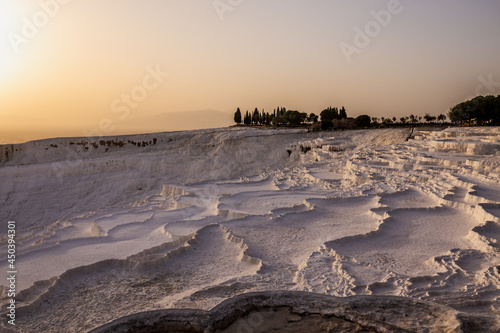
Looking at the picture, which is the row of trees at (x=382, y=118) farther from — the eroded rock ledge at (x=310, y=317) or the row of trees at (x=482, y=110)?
the eroded rock ledge at (x=310, y=317)

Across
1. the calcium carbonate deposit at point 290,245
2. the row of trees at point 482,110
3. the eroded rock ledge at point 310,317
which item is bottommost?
the eroded rock ledge at point 310,317

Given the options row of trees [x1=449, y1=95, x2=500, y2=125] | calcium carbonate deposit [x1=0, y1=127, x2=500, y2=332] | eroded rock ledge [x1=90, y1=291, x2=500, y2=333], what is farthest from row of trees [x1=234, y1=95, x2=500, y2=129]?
eroded rock ledge [x1=90, y1=291, x2=500, y2=333]

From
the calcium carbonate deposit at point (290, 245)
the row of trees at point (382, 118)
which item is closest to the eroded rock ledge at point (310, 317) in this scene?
the calcium carbonate deposit at point (290, 245)

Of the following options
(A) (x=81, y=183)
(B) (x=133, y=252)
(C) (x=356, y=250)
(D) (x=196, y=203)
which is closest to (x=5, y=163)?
(A) (x=81, y=183)

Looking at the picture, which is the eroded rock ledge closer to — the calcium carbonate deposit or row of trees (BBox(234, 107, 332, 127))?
the calcium carbonate deposit

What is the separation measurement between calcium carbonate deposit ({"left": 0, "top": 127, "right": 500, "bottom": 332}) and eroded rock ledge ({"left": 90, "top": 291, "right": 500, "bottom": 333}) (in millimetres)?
68

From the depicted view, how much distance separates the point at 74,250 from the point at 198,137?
80.0ft

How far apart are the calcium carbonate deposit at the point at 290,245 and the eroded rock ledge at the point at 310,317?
68 mm

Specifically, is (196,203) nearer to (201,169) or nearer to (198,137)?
(201,169)

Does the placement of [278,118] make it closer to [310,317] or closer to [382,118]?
[382,118]

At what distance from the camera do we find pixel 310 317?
460 cm

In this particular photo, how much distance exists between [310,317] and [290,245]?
102 inches

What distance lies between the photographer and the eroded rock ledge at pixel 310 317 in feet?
14.1

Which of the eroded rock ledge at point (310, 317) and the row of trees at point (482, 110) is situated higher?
the row of trees at point (482, 110)
